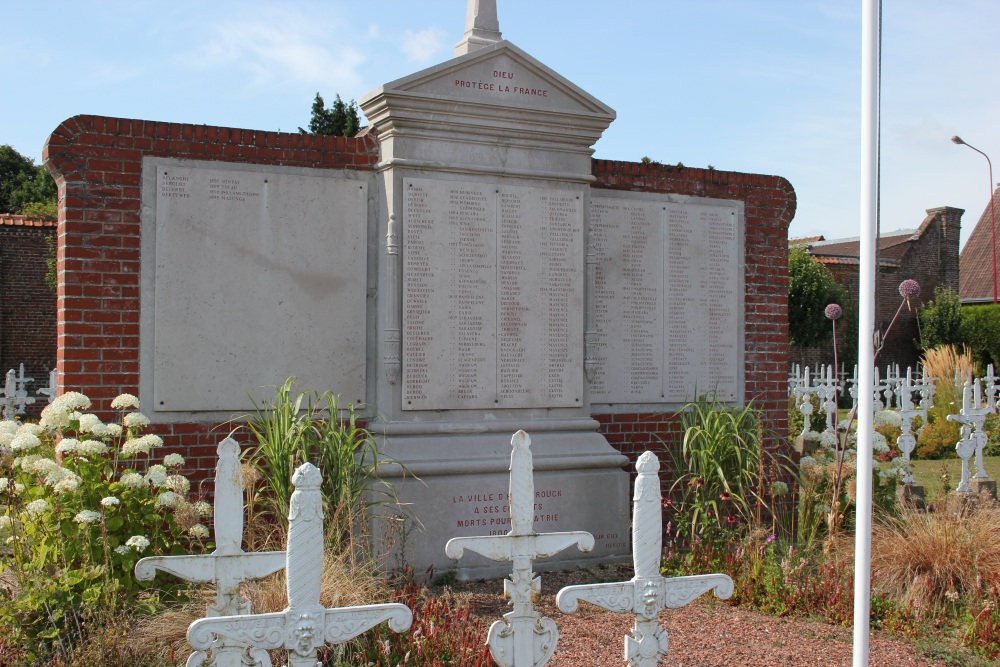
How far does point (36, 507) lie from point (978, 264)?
35.3 m

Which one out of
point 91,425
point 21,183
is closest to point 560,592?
point 91,425

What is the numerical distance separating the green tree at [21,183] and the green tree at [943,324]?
92.7 ft

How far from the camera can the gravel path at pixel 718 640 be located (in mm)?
4770

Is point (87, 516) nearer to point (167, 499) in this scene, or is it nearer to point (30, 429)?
point (167, 499)

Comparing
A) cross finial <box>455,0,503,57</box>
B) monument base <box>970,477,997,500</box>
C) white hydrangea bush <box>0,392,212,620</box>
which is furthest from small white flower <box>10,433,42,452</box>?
monument base <box>970,477,997,500</box>

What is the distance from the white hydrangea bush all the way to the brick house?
2497 cm

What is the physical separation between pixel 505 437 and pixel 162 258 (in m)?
2.59

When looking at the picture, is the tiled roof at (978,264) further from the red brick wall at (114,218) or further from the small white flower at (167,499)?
the small white flower at (167,499)

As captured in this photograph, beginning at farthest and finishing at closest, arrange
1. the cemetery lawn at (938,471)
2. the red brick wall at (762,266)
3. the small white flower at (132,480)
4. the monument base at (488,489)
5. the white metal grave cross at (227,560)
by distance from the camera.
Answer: the cemetery lawn at (938,471)
the red brick wall at (762,266)
the monument base at (488,489)
the small white flower at (132,480)
the white metal grave cross at (227,560)

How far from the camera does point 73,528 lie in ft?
15.3

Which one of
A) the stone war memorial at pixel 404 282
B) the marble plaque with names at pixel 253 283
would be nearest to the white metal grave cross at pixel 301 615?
the stone war memorial at pixel 404 282

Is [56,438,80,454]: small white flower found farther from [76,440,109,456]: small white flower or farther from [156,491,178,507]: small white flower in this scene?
[156,491,178,507]: small white flower

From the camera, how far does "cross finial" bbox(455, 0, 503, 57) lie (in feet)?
22.9

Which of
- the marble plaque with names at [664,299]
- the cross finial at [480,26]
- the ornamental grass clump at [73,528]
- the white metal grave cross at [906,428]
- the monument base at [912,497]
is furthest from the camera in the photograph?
the white metal grave cross at [906,428]
